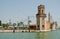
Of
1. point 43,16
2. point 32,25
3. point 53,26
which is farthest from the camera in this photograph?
point 53,26

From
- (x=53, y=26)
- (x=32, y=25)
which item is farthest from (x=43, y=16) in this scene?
(x=53, y=26)

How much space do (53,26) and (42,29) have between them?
119ft

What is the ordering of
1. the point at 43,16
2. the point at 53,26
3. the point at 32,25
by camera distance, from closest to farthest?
the point at 43,16, the point at 32,25, the point at 53,26

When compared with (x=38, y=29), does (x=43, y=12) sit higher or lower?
higher

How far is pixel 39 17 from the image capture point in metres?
52.6

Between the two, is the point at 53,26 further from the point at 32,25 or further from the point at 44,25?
the point at 44,25

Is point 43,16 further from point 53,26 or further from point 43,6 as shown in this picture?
point 53,26

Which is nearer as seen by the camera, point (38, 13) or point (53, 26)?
point (38, 13)

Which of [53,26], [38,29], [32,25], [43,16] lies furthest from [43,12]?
[53,26]

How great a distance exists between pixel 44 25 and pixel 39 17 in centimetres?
273

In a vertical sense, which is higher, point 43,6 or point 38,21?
point 43,6

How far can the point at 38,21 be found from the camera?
175 ft

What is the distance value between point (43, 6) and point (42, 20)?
347 cm

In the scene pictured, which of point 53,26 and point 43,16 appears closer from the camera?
point 43,16
